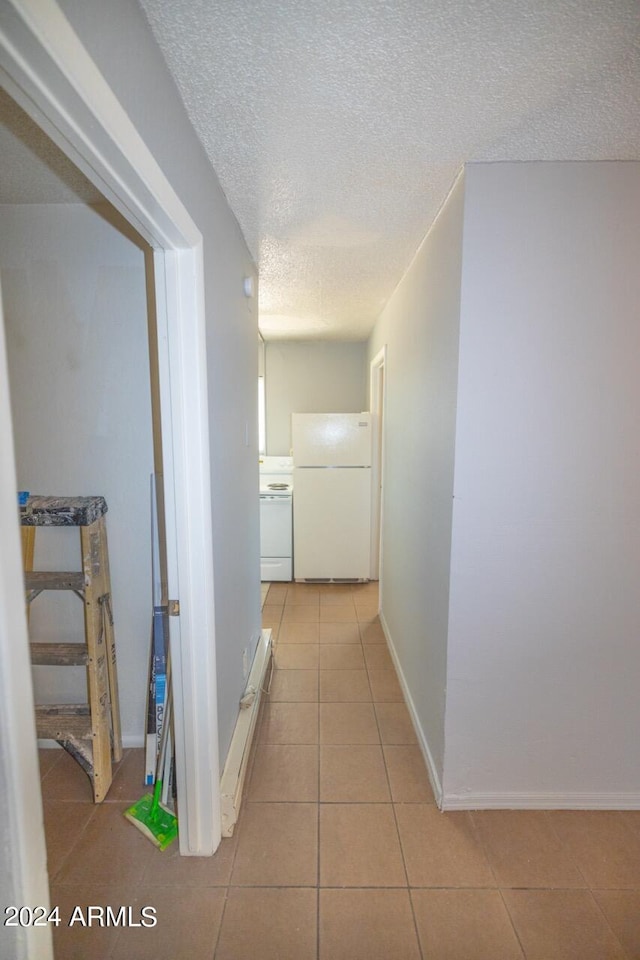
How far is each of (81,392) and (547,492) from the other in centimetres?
187

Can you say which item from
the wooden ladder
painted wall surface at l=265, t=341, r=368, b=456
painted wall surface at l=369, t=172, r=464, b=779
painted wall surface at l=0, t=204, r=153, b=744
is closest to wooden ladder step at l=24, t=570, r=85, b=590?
the wooden ladder

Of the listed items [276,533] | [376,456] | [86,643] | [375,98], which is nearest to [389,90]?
[375,98]

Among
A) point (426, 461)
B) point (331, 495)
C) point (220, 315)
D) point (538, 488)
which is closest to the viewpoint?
point (538, 488)

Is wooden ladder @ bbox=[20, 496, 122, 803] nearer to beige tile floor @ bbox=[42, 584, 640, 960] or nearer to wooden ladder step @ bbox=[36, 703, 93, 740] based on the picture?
wooden ladder step @ bbox=[36, 703, 93, 740]

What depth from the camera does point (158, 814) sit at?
1.52m

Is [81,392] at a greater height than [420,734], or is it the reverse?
[81,392]

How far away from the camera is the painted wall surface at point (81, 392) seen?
1706 mm

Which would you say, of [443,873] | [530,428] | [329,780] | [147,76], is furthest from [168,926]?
[147,76]

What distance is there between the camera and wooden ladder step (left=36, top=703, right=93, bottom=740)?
167 cm

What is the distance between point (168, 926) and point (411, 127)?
7.84 ft

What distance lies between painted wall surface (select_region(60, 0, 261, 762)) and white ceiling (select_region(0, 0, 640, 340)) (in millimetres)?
88

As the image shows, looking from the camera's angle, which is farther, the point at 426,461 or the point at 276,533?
the point at 276,533

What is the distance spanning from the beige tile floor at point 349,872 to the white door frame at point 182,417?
191 mm

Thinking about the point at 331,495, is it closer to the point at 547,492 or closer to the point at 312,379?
the point at 312,379
